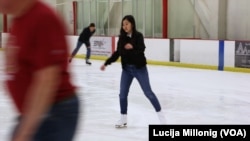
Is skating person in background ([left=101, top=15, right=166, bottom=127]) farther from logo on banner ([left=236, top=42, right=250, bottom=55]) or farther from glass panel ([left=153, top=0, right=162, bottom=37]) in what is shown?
glass panel ([left=153, top=0, right=162, bottom=37])

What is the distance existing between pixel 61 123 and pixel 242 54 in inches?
472

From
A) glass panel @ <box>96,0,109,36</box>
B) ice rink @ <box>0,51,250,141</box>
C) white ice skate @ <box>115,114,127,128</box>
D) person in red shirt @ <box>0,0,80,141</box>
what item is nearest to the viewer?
person in red shirt @ <box>0,0,80,141</box>

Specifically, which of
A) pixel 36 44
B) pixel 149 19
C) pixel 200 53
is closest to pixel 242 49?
pixel 200 53

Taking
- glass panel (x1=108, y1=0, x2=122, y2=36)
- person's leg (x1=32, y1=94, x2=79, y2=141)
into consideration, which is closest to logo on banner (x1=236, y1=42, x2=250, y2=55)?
glass panel (x1=108, y1=0, x2=122, y2=36)

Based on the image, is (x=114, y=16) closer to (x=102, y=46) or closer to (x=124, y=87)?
(x=102, y=46)

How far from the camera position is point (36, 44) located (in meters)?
1.68

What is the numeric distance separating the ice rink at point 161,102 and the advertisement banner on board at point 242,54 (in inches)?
25.8

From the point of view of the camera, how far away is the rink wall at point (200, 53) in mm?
13281

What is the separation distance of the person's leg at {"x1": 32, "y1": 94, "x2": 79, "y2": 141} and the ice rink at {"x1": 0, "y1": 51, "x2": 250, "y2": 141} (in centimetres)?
159

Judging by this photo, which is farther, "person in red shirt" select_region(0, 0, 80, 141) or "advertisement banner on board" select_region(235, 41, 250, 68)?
"advertisement banner on board" select_region(235, 41, 250, 68)

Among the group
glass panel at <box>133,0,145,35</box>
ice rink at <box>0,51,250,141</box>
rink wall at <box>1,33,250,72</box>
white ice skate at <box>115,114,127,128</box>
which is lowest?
ice rink at <box>0,51,250,141</box>

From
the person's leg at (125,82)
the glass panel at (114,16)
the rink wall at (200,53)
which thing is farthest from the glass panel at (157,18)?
the person's leg at (125,82)

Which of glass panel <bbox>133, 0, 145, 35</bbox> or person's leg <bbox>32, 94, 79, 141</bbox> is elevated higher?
glass panel <bbox>133, 0, 145, 35</bbox>

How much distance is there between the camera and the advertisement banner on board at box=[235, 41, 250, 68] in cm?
1305
